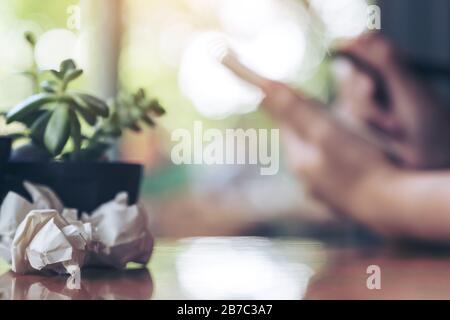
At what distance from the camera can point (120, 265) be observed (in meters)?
0.66

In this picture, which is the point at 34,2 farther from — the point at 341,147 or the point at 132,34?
the point at 341,147

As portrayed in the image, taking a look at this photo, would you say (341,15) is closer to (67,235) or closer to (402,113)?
(402,113)

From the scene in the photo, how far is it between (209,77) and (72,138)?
3.21 ft

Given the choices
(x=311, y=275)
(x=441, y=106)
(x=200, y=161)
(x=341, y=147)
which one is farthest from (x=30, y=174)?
(x=200, y=161)

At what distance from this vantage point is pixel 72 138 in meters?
0.70

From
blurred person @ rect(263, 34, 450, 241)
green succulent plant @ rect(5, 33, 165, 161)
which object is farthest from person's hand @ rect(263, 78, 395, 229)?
green succulent plant @ rect(5, 33, 165, 161)

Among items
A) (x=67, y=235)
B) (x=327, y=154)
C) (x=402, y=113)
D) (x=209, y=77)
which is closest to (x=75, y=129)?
(x=67, y=235)

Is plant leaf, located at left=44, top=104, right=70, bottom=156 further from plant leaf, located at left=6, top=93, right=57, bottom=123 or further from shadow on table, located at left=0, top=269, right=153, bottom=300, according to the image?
shadow on table, located at left=0, top=269, right=153, bottom=300

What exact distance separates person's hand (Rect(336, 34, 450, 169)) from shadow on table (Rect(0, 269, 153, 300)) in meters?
0.74

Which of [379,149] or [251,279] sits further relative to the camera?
[379,149]

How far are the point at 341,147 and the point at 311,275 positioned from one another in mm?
539

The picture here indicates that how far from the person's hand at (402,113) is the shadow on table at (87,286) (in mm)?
742

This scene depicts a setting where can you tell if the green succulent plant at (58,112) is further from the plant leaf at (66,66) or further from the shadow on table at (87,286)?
the shadow on table at (87,286)

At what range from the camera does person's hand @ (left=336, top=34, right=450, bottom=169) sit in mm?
1279
